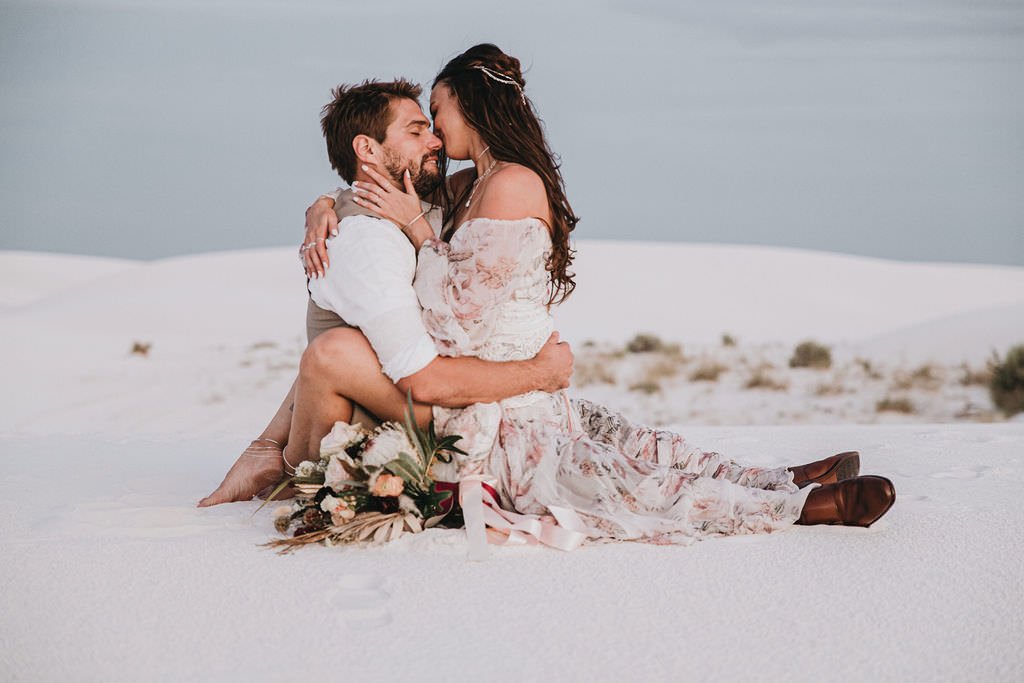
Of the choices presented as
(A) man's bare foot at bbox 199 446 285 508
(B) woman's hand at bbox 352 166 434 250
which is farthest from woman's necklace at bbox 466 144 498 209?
(A) man's bare foot at bbox 199 446 285 508

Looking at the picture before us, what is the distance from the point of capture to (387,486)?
3725mm

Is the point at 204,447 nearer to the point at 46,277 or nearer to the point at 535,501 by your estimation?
the point at 535,501

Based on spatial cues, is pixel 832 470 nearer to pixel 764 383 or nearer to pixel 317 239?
pixel 317 239

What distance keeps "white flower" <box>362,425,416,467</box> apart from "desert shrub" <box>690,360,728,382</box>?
11073mm

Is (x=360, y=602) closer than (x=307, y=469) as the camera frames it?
Yes

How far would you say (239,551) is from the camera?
→ 12.1 ft

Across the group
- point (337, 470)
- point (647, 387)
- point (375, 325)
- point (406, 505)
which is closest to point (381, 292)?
point (375, 325)

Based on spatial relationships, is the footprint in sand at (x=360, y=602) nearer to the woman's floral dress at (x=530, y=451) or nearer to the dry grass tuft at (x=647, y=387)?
the woman's floral dress at (x=530, y=451)

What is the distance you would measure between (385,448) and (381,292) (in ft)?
1.88

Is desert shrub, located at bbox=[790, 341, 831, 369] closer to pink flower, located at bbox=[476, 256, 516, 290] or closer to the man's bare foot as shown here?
the man's bare foot

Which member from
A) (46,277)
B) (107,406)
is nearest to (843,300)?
(107,406)

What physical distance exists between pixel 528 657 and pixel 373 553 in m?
1.03

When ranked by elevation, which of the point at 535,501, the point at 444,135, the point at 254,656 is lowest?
the point at 254,656

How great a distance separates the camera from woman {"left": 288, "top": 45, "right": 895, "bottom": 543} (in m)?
3.86
